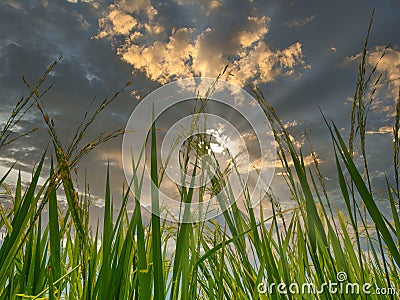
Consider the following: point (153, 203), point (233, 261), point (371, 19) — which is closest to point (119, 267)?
point (153, 203)

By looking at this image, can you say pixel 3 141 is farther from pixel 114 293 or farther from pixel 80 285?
pixel 80 285

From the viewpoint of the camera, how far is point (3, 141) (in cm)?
154

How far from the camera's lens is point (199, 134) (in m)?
1.89

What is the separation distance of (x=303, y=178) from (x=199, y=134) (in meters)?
0.65

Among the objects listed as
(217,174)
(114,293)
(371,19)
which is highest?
(371,19)

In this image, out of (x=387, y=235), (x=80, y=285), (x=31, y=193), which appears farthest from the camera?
(x=80, y=285)

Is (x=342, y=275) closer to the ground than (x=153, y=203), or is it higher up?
closer to the ground

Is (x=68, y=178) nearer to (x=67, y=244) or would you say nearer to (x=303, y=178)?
(x=303, y=178)

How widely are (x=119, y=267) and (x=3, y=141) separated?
2.17 feet

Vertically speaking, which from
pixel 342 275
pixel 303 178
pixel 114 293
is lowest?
pixel 114 293

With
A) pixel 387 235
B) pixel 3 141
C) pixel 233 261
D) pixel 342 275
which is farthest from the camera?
pixel 233 261

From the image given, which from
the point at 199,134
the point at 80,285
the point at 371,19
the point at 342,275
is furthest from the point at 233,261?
the point at 371,19

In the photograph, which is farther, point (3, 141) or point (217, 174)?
point (217, 174)

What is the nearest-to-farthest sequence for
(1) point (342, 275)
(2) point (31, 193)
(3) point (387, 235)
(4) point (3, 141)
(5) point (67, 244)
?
1. (3) point (387, 235)
2. (2) point (31, 193)
3. (4) point (3, 141)
4. (1) point (342, 275)
5. (5) point (67, 244)
